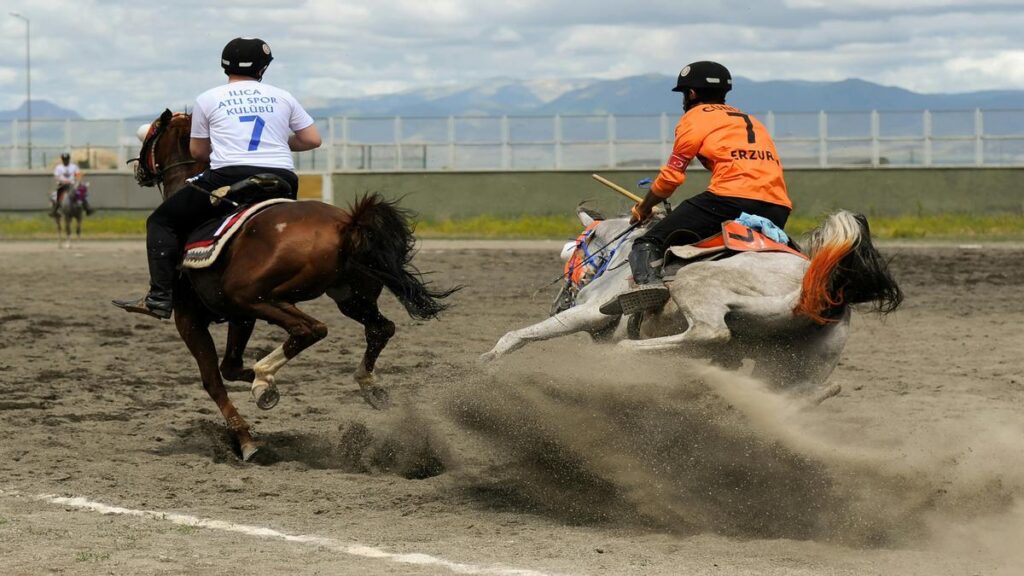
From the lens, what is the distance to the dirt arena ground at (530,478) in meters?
6.18

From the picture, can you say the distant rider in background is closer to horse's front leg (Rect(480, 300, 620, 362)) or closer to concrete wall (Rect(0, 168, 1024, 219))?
concrete wall (Rect(0, 168, 1024, 219))

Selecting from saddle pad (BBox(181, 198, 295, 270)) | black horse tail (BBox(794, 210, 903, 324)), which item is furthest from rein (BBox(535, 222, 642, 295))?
saddle pad (BBox(181, 198, 295, 270))

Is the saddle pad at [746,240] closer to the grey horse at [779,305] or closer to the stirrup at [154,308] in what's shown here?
the grey horse at [779,305]

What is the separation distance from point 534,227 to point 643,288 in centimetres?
2631

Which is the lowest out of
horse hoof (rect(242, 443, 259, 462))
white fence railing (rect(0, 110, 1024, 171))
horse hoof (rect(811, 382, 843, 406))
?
horse hoof (rect(242, 443, 259, 462))

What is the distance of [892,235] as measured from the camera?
99.0 ft

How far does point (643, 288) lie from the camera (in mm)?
7602

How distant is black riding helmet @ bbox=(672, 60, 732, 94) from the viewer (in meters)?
8.13

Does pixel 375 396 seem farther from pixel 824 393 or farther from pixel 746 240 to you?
pixel 824 393

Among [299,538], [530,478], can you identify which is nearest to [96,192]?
[530,478]

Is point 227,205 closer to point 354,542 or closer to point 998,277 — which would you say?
point 354,542

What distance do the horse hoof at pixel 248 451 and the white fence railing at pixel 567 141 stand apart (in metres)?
27.0

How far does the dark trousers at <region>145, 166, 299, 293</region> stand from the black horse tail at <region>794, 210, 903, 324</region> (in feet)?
11.9

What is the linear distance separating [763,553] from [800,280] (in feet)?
5.76
